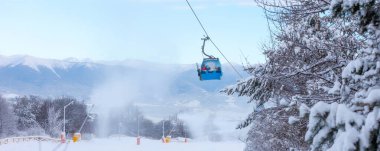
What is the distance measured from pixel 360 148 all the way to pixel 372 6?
1610mm

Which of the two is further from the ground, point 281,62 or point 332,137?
point 281,62

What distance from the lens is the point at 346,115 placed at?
5168 mm

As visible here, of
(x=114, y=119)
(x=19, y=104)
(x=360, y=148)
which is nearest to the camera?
(x=360, y=148)

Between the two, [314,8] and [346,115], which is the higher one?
[314,8]

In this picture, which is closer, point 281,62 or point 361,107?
point 361,107

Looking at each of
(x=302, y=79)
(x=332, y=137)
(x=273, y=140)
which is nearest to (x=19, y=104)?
(x=273, y=140)

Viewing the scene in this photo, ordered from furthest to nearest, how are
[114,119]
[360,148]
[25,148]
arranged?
[114,119], [25,148], [360,148]

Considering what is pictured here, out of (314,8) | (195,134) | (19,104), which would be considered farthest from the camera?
(195,134)

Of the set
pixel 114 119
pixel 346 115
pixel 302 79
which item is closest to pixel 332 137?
pixel 346 115

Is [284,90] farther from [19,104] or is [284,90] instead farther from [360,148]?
[19,104]

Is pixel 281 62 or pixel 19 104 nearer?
pixel 281 62

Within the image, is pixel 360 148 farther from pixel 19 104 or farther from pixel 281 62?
pixel 19 104

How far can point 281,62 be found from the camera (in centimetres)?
1447

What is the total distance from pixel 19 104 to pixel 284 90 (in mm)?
92220
